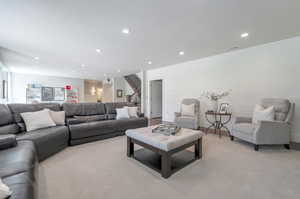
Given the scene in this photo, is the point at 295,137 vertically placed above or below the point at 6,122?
below

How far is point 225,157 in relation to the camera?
2498 millimetres

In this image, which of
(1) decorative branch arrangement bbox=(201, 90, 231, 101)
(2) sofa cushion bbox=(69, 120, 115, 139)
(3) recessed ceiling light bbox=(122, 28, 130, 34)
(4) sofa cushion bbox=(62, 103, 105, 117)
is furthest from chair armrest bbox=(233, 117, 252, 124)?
(4) sofa cushion bbox=(62, 103, 105, 117)

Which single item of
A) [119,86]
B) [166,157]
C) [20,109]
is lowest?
[166,157]

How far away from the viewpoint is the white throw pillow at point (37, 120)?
2.67 m

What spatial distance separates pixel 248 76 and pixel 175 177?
3.58 metres

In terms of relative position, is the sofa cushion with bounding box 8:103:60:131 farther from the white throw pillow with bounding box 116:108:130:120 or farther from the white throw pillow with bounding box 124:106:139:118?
the white throw pillow with bounding box 124:106:139:118

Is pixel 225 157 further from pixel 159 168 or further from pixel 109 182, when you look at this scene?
pixel 109 182

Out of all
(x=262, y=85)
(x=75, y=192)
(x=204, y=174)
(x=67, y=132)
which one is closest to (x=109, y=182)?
(x=75, y=192)

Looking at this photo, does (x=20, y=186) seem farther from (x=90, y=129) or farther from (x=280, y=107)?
(x=280, y=107)

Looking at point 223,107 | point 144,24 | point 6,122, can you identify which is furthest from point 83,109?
point 223,107

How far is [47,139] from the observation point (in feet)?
7.77

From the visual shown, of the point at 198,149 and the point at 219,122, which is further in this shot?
the point at 219,122

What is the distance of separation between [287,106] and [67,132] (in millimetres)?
4844

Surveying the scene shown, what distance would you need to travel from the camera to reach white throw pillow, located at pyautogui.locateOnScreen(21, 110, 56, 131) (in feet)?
8.77
